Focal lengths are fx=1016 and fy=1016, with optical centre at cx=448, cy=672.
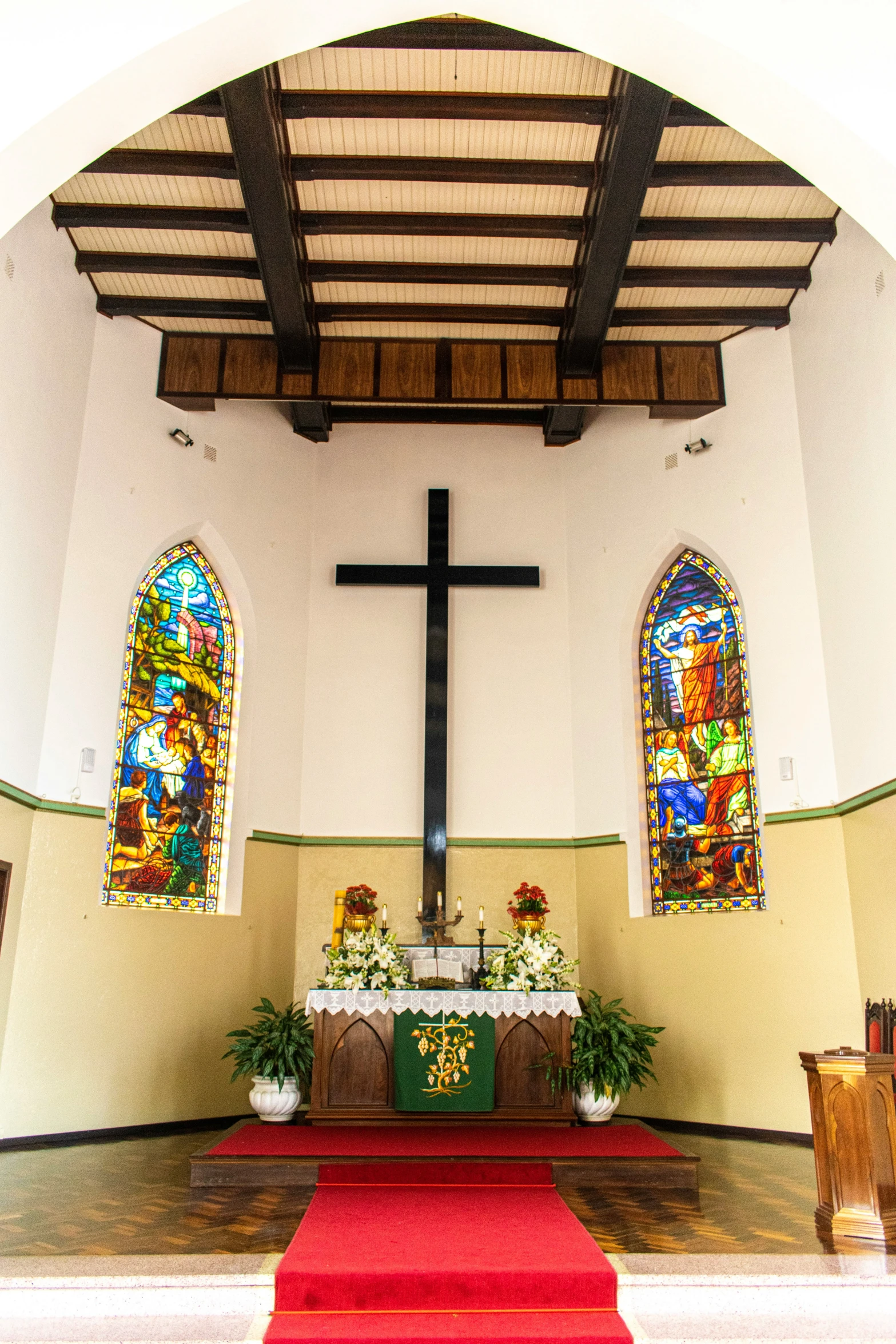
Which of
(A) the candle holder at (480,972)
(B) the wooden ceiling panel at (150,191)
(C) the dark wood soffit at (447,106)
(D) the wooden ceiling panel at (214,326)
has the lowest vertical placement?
(A) the candle holder at (480,972)

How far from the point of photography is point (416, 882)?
9.23 meters

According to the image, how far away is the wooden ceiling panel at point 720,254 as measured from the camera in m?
7.66

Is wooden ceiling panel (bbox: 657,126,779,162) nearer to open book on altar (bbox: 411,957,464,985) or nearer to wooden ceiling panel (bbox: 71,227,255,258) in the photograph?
wooden ceiling panel (bbox: 71,227,255,258)

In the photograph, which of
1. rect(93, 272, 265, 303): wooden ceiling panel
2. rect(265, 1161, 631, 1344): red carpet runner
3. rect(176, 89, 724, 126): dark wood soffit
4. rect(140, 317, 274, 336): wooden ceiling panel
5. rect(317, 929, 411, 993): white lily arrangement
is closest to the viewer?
rect(265, 1161, 631, 1344): red carpet runner

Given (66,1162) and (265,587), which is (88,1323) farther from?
(265,587)

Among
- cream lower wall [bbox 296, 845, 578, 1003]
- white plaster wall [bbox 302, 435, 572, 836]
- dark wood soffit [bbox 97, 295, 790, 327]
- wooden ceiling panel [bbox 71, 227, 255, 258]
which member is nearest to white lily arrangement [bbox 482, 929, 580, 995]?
cream lower wall [bbox 296, 845, 578, 1003]

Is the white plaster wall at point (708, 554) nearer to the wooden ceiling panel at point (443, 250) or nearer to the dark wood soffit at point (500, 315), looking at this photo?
the dark wood soffit at point (500, 315)

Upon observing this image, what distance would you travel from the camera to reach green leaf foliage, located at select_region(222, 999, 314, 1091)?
22.5 feet

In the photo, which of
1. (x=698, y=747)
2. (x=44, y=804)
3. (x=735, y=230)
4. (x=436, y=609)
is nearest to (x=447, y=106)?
(x=735, y=230)

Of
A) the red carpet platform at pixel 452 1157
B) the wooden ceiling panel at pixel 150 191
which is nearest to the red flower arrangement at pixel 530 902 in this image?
the red carpet platform at pixel 452 1157

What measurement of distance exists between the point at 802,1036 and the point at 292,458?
6.81m

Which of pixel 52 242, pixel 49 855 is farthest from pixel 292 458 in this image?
pixel 49 855

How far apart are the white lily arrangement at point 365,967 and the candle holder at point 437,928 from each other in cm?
58

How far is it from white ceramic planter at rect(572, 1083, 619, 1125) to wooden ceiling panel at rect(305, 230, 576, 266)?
598cm
